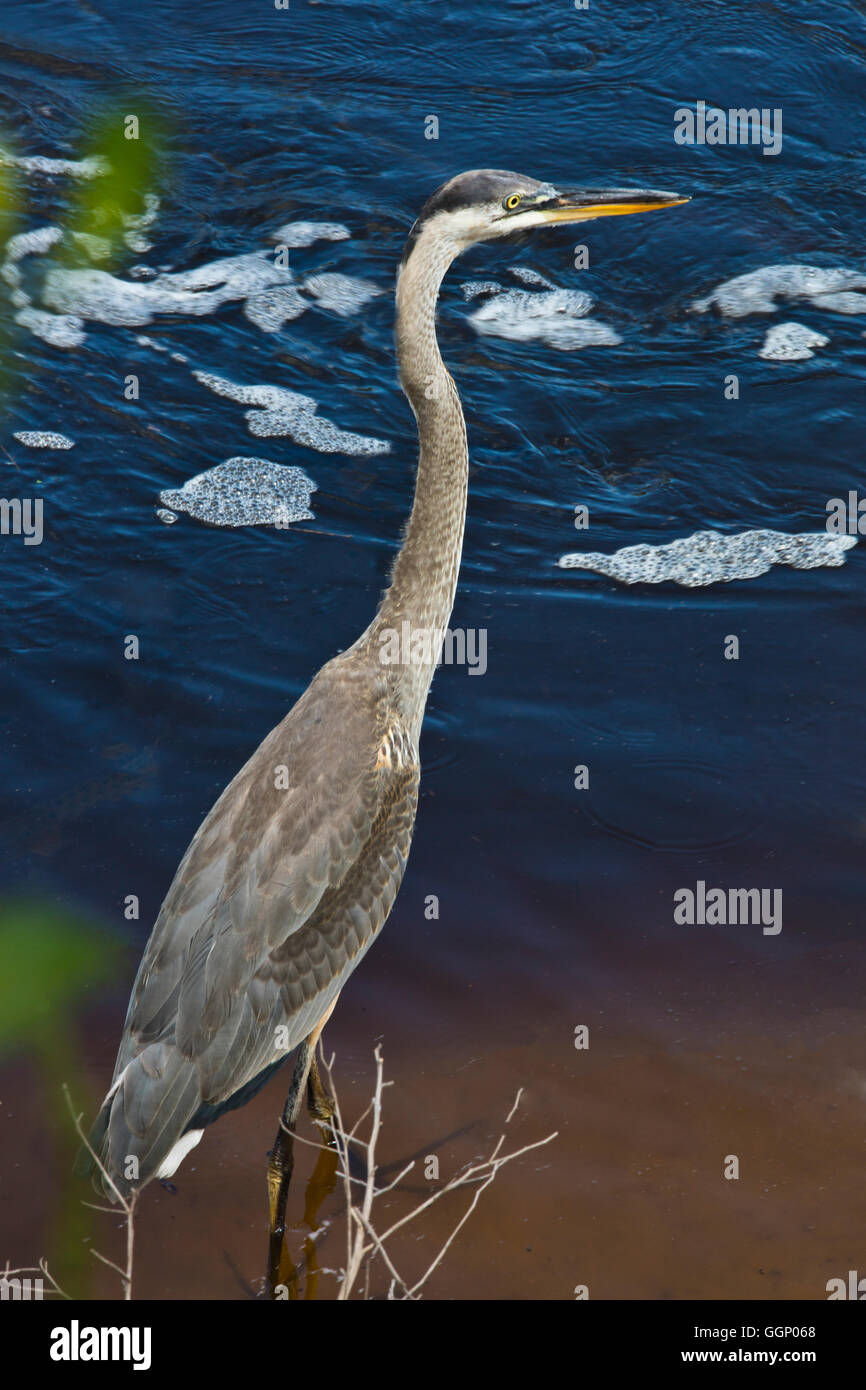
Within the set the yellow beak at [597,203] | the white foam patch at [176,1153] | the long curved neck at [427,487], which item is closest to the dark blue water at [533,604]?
the white foam patch at [176,1153]

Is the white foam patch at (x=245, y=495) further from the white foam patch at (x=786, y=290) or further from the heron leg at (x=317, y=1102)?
the heron leg at (x=317, y=1102)

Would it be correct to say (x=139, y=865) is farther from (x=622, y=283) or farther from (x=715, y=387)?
(x=622, y=283)

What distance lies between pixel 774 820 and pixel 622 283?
18.0 feet

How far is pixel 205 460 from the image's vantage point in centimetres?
874

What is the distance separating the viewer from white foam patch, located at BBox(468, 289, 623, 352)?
9.83 meters

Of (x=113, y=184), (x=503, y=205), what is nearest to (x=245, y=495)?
(x=503, y=205)

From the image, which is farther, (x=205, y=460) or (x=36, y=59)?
(x=36, y=59)

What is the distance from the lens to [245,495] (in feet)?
27.8

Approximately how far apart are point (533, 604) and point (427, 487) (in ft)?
8.88

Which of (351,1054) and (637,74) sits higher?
(637,74)

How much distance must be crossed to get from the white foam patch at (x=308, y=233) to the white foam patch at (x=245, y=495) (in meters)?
2.97

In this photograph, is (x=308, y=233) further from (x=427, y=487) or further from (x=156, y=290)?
(x=427, y=487)

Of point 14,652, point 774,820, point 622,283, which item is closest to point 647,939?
point 774,820

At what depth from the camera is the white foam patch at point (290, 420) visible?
8.81 metres
